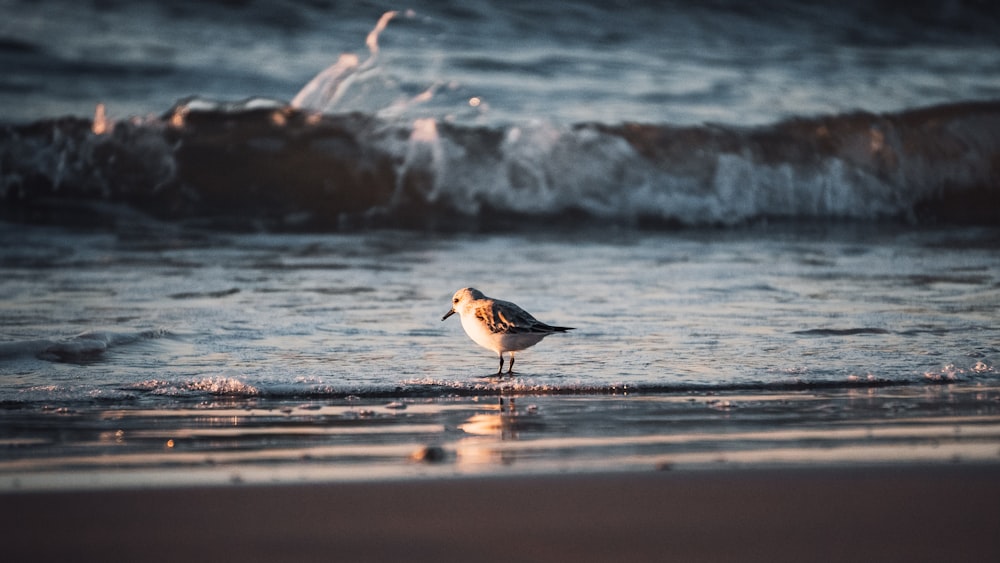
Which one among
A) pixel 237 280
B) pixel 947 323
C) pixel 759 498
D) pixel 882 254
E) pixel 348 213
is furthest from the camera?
pixel 348 213

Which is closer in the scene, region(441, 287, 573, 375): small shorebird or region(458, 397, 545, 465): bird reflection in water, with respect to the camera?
region(458, 397, 545, 465): bird reflection in water

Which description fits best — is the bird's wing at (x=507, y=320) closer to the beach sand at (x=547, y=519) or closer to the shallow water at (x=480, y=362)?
the shallow water at (x=480, y=362)

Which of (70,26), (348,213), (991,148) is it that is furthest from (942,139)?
(70,26)

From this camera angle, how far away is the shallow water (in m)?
4.30

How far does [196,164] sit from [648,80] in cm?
607

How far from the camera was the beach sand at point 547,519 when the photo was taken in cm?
323

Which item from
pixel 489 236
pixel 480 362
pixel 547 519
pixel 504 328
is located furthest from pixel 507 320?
pixel 489 236

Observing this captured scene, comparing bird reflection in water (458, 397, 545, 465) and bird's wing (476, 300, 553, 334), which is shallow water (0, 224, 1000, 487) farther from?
bird's wing (476, 300, 553, 334)

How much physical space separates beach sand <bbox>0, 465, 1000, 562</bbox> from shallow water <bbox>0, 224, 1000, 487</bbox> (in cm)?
22

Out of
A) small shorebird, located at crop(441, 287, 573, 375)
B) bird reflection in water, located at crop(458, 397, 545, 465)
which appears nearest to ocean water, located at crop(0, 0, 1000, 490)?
bird reflection in water, located at crop(458, 397, 545, 465)

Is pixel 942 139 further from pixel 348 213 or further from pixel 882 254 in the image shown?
pixel 348 213

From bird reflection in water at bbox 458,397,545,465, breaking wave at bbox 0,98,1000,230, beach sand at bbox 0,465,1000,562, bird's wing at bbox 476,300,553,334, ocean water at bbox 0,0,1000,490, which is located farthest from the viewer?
breaking wave at bbox 0,98,1000,230

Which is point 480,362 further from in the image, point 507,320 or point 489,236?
point 489,236

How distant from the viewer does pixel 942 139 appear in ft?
53.7
